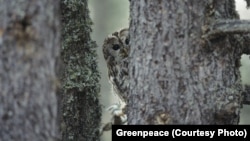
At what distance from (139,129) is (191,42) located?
2.09ft

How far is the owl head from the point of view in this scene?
557cm

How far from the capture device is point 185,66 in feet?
13.4

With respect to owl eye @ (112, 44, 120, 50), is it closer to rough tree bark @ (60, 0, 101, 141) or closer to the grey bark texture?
rough tree bark @ (60, 0, 101, 141)

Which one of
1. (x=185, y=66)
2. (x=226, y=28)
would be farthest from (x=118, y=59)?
(x=226, y=28)

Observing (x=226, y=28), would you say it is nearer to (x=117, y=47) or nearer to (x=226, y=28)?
(x=226, y=28)

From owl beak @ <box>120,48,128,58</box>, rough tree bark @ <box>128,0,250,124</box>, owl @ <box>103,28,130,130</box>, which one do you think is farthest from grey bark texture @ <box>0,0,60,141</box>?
owl beak @ <box>120,48,128,58</box>

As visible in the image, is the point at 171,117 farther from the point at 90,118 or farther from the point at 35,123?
the point at 90,118

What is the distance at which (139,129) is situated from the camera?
4199 millimetres

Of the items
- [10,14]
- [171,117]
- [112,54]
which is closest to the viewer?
[10,14]

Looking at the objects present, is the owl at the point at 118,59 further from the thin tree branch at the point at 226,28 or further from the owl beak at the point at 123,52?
the thin tree branch at the point at 226,28

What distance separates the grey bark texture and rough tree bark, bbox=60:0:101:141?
2203 mm

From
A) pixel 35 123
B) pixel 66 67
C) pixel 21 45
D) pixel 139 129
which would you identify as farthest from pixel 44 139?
pixel 66 67

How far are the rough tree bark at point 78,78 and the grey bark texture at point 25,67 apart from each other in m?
2.20

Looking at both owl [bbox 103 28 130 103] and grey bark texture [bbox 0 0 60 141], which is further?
owl [bbox 103 28 130 103]
